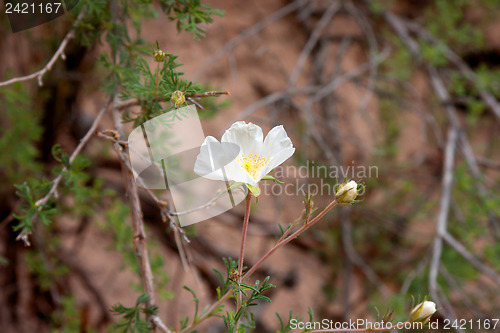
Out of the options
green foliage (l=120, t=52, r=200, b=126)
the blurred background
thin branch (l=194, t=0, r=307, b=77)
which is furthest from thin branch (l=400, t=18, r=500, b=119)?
green foliage (l=120, t=52, r=200, b=126)

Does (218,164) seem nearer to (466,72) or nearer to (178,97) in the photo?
(178,97)

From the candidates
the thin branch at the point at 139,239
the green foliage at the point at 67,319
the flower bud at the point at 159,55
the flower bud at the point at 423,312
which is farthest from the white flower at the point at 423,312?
the green foliage at the point at 67,319

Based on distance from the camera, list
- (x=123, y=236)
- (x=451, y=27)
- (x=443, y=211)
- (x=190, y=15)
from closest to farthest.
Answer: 1. (x=190, y=15)
2. (x=123, y=236)
3. (x=443, y=211)
4. (x=451, y=27)

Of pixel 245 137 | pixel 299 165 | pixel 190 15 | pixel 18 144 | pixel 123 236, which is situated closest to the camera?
pixel 245 137

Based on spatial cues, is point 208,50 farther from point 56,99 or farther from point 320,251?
point 320,251

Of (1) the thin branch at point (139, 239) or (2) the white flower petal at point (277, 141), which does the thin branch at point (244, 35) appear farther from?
(2) the white flower petal at point (277, 141)

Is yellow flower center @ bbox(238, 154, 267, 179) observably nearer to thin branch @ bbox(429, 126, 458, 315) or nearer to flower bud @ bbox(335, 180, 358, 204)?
flower bud @ bbox(335, 180, 358, 204)

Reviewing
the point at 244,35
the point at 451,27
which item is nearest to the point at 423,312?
the point at 244,35
